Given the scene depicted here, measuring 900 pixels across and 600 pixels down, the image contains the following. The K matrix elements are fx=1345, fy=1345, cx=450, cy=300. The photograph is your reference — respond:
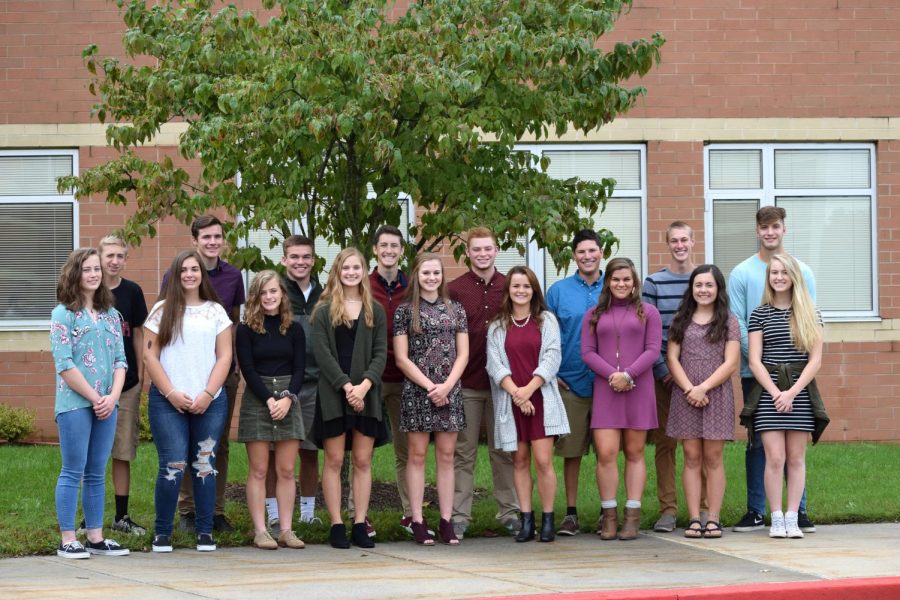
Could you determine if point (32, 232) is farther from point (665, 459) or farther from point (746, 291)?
point (746, 291)

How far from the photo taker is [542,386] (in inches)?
350

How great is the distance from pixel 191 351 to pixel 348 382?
1003 mm

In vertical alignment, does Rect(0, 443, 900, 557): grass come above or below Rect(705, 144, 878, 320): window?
below

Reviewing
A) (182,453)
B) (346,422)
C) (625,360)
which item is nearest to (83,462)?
(182,453)

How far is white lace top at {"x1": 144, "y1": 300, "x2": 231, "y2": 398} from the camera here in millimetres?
8422

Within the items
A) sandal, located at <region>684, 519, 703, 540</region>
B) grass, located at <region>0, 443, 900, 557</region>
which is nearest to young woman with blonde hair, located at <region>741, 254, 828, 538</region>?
sandal, located at <region>684, 519, 703, 540</region>

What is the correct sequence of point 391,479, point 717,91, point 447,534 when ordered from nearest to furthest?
point 447,534
point 391,479
point 717,91

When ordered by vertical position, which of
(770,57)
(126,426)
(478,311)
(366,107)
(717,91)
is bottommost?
(126,426)

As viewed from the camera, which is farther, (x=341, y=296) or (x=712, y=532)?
(x=712, y=532)

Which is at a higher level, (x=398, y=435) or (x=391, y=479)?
(x=398, y=435)

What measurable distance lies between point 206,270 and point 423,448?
6.04 ft

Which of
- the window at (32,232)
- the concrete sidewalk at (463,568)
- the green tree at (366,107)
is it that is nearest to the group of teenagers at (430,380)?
the concrete sidewalk at (463,568)

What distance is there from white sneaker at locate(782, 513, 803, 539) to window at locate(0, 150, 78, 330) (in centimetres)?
876

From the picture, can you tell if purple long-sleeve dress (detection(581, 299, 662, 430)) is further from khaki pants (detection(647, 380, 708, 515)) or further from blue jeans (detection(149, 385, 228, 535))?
blue jeans (detection(149, 385, 228, 535))
